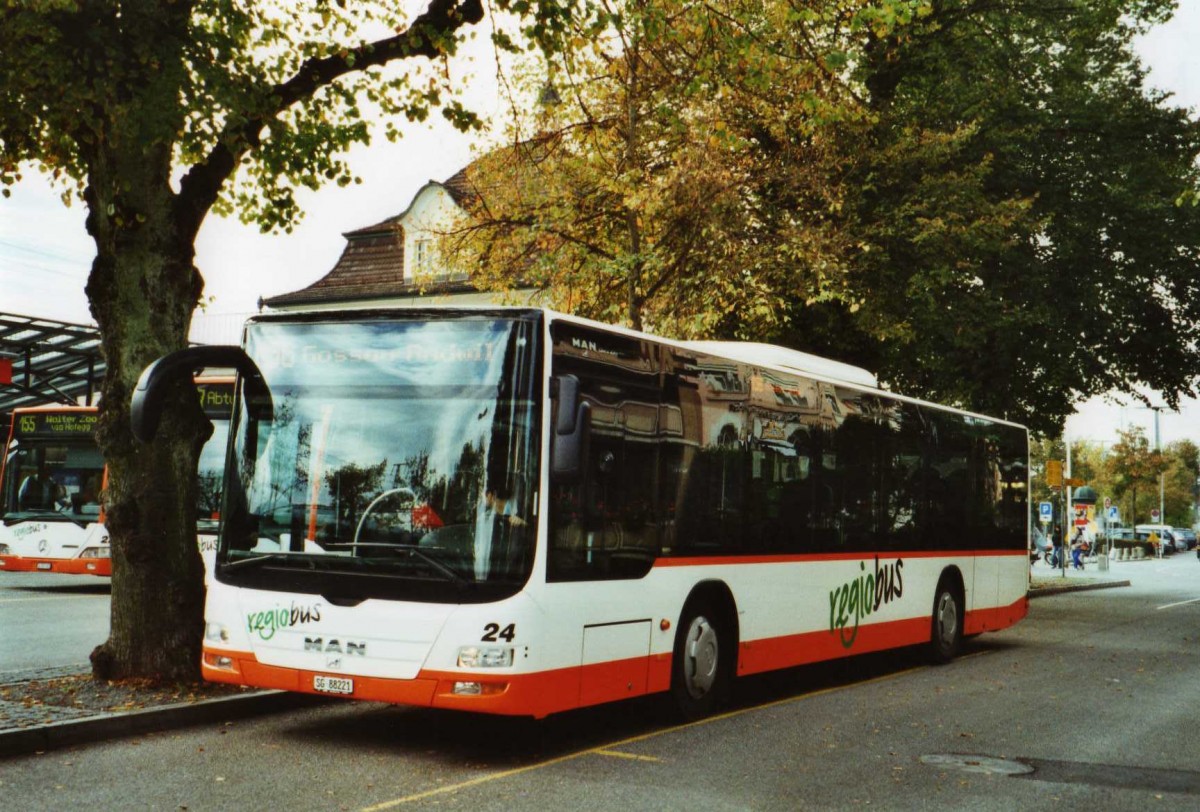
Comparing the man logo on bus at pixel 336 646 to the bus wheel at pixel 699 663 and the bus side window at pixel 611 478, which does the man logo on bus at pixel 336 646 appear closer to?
the bus side window at pixel 611 478

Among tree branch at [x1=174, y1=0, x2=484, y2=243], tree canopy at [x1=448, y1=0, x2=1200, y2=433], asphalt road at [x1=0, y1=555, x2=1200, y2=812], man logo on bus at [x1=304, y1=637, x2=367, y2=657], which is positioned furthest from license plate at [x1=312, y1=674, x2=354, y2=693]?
tree canopy at [x1=448, y1=0, x2=1200, y2=433]

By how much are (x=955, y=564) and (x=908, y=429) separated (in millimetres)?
2158

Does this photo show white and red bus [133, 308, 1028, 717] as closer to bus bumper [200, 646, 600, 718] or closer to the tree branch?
bus bumper [200, 646, 600, 718]

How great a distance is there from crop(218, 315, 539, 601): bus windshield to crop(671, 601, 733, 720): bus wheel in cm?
228

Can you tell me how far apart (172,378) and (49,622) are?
350 inches

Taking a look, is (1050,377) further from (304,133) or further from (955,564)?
(304,133)

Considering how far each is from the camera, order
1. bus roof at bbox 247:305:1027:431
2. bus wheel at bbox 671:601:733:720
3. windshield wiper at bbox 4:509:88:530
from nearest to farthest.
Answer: bus roof at bbox 247:305:1027:431 < bus wheel at bbox 671:601:733:720 < windshield wiper at bbox 4:509:88:530

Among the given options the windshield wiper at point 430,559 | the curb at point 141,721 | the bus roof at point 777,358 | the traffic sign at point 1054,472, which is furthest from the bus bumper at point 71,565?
the traffic sign at point 1054,472

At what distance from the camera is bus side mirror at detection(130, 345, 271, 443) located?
820 cm

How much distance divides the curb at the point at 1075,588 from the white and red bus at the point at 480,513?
23.1 meters

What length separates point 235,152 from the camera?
1064 cm

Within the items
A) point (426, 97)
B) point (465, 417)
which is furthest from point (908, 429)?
point (465, 417)

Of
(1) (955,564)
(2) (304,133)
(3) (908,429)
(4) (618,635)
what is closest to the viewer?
(4) (618,635)

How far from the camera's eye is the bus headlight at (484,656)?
26.5 feet
